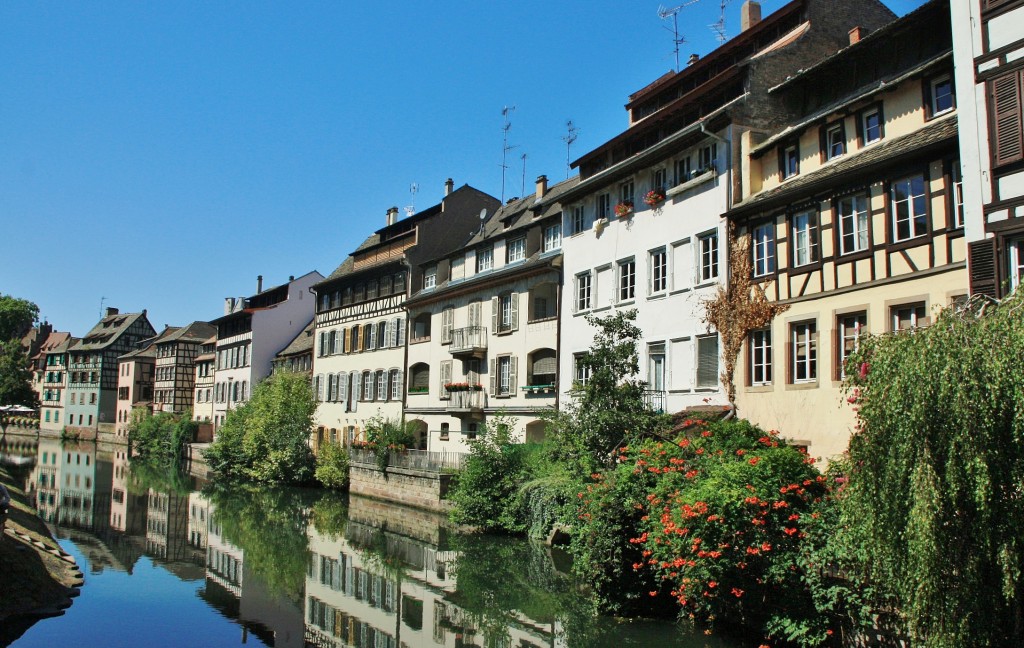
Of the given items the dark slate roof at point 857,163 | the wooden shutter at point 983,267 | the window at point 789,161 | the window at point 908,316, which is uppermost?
the window at point 789,161

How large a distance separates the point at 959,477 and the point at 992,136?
6.66m

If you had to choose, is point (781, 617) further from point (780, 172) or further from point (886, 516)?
point (780, 172)

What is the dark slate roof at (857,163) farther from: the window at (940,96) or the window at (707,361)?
the window at (707,361)

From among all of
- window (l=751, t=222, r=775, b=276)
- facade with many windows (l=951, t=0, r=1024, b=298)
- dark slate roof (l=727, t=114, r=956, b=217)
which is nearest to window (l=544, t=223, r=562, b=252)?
dark slate roof (l=727, t=114, r=956, b=217)

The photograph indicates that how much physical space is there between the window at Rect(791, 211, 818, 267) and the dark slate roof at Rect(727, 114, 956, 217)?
0.49 metres

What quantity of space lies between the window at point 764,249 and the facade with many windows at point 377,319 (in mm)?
18894

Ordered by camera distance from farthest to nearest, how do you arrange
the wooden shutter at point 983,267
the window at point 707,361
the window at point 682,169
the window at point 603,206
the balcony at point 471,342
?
the balcony at point 471,342 < the window at point 603,206 < the window at point 682,169 < the window at point 707,361 < the wooden shutter at point 983,267

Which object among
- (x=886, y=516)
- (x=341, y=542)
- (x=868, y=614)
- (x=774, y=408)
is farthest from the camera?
(x=341, y=542)

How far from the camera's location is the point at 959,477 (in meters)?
8.23

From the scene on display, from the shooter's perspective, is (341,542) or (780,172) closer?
(780,172)

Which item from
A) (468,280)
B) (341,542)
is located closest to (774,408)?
(341,542)

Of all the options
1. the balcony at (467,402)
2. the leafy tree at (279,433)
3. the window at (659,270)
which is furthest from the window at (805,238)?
the leafy tree at (279,433)

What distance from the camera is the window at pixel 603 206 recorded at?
25764mm

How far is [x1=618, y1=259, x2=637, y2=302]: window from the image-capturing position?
24.3 m
